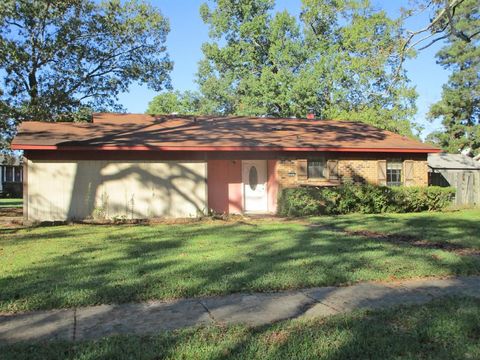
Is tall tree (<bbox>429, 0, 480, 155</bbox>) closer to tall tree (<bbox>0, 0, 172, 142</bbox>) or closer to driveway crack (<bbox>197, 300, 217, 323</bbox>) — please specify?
tall tree (<bbox>0, 0, 172, 142</bbox>)

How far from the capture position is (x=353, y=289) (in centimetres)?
613

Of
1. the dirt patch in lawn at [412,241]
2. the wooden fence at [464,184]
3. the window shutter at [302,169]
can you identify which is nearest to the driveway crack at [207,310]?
the dirt patch in lawn at [412,241]

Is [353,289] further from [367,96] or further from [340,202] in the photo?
[367,96]

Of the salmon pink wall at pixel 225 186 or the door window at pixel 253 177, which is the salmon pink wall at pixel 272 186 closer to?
the door window at pixel 253 177

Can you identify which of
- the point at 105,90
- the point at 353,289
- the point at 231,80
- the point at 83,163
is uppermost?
the point at 231,80

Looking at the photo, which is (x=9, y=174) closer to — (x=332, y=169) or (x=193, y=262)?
(x=332, y=169)

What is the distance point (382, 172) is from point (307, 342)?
16.0m

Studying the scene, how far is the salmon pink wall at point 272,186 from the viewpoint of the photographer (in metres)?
17.9

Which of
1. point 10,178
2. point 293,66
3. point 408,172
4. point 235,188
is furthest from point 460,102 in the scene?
point 10,178

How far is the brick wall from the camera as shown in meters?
17.8

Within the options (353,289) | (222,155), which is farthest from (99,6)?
(353,289)

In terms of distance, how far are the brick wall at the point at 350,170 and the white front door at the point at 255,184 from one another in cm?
116

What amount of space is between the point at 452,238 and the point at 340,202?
249 inches

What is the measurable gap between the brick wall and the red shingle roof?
51cm
